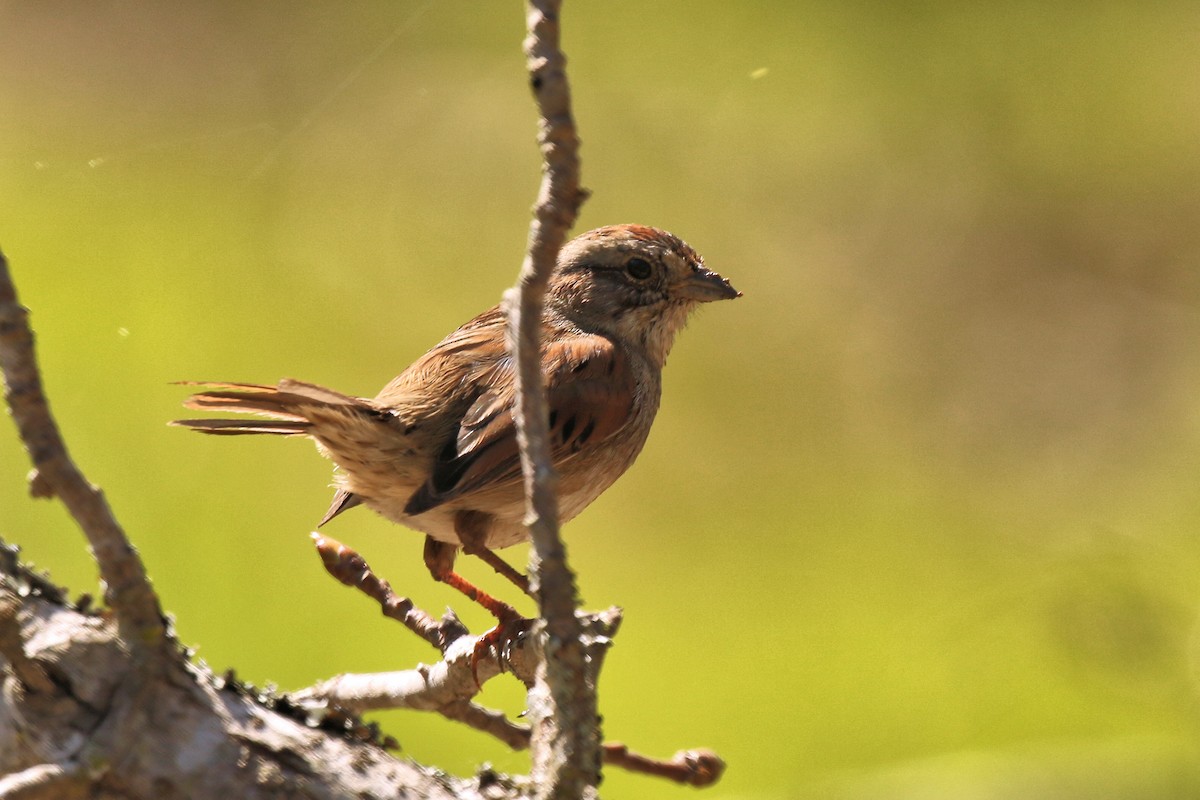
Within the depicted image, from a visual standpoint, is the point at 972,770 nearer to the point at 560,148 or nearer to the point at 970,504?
the point at 970,504

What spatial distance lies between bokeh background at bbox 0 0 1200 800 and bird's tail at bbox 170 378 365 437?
8.47ft

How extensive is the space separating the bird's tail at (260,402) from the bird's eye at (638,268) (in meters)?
0.87

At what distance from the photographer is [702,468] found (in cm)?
623

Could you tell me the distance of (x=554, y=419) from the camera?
2807mm

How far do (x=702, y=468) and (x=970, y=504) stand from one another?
4.56ft

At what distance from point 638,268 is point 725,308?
3.46 metres

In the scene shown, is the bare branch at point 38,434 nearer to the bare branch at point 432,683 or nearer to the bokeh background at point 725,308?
the bare branch at point 432,683

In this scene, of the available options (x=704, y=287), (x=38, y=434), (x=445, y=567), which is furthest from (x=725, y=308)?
(x=38, y=434)

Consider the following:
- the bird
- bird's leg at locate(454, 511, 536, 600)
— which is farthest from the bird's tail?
bird's leg at locate(454, 511, 536, 600)

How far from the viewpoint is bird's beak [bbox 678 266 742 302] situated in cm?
319

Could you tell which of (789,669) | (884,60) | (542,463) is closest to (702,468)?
(789,669)

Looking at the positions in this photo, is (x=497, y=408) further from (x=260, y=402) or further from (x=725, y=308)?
(x=725, y=308)

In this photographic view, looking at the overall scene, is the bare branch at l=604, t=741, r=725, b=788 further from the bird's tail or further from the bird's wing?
the bird's tail

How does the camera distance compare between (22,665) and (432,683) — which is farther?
(432,683)
